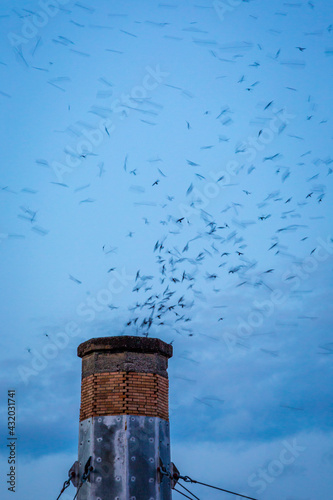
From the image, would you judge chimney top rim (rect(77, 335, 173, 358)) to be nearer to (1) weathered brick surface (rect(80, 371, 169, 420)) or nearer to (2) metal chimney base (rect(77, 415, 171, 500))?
(1) weathered brick surface (rect(80, 371, 169, 420))

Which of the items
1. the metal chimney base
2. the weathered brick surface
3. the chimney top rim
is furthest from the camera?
the chimney top rim

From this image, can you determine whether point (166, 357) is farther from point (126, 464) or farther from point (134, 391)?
point (126, 464)

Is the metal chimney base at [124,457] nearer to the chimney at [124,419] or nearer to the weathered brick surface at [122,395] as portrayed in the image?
the chimney at [124,419]

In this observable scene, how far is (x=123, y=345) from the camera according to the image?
13047 mm

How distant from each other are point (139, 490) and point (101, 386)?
236 cm

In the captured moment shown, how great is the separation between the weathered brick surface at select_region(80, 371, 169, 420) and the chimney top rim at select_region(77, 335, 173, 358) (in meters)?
0.54

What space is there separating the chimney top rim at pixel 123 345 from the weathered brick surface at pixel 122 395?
21.3 inches

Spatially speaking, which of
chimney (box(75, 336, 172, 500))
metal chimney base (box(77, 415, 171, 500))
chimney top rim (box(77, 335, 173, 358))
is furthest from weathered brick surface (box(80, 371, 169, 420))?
chimney top rim (box(77, 335, 173, 358))

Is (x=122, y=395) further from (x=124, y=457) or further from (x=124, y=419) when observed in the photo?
(x=124, y=457)

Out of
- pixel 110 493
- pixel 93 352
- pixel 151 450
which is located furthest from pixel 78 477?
pixel 93 352

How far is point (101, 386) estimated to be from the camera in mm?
12914

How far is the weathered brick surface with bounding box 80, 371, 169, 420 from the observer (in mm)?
12680

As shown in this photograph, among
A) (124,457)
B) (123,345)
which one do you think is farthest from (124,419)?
(123,345)

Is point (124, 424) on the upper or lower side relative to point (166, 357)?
lower
